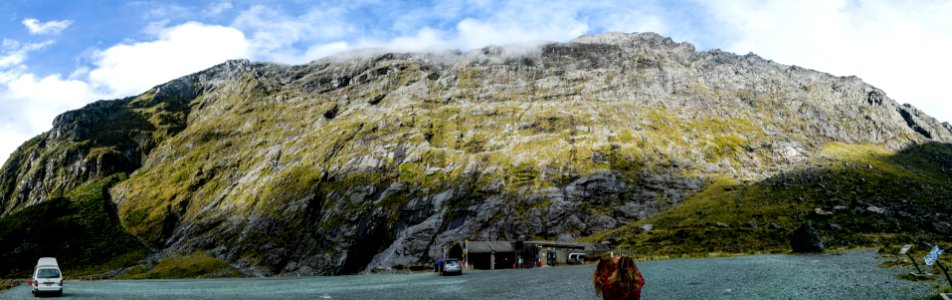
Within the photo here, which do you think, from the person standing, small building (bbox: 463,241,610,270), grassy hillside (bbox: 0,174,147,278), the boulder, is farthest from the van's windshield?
grassy hillside (bbox: 0,174,147,278)

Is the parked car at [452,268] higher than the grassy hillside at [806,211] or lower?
lower

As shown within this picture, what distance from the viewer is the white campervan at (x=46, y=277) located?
169ft

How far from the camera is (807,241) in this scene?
9694 cm

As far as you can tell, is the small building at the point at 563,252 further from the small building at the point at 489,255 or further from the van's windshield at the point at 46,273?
the van's windshield at the point at 46,273

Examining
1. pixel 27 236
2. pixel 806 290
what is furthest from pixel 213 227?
pixel 806 290

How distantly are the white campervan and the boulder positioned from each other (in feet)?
338

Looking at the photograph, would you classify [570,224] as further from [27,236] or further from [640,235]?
[27,236]

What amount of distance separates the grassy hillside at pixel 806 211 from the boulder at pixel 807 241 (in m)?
10.3

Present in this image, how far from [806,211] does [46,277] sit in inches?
5540

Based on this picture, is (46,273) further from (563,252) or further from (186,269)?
(186,269)

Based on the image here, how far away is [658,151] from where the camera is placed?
190250mm

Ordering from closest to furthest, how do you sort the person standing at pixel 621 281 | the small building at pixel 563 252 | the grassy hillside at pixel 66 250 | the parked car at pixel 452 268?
the person standing at pixel 621 281
the parked car at pixel 452 268
the small building at pixel 563 252
the grassy hillside at pixel 66 250

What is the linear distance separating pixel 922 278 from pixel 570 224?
4571 inches

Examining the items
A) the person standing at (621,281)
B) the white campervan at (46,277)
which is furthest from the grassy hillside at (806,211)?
the person standing at (621,281)
